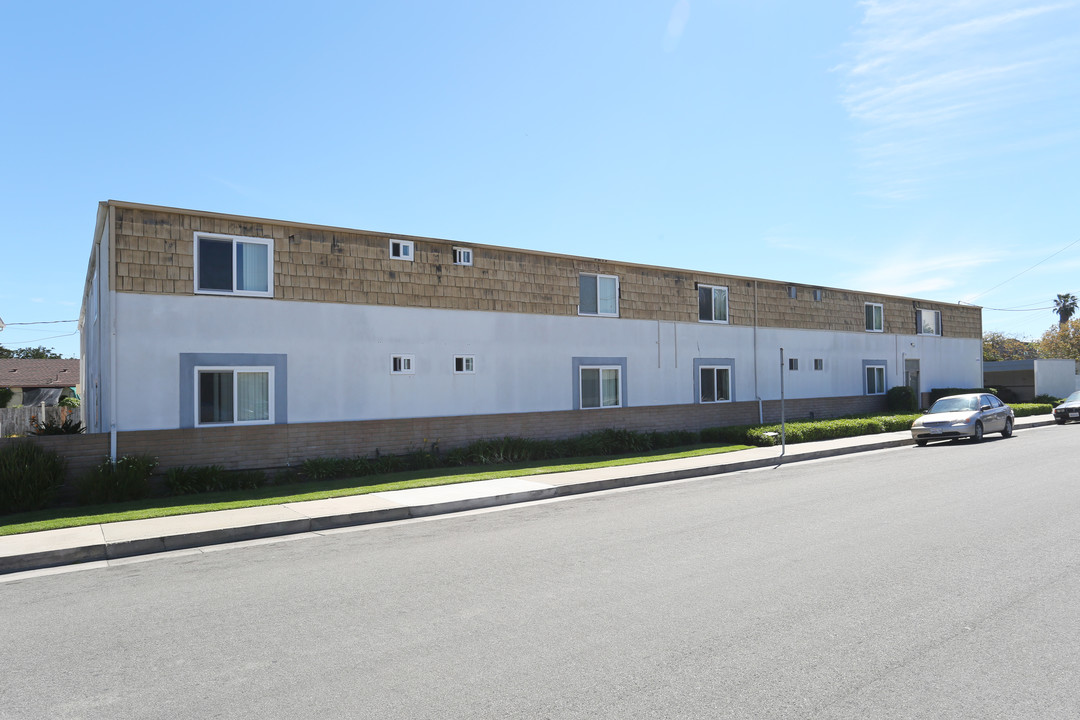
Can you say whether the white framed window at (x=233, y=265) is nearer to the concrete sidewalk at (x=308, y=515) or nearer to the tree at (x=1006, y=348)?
the concrete sidewalk at (x=308, y=515)

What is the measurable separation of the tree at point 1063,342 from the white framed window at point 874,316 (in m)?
49.5

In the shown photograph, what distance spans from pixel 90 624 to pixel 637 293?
698 inches

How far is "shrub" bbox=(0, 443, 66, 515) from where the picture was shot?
12102 mm

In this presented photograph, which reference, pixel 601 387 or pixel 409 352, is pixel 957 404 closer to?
pixel 601 387

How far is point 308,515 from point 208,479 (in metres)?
4.64

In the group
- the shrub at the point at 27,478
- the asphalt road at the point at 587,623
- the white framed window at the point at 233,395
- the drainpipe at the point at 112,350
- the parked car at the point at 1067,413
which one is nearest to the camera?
the asphalt road at the point at 587,623

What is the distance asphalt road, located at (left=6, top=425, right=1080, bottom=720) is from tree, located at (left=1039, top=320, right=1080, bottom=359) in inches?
2784

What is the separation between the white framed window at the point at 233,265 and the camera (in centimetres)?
1507

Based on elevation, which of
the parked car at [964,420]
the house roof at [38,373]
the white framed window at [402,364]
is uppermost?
the house roof at [38,373]

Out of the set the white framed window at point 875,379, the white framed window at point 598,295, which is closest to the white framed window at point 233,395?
the white framed window at point 598,295

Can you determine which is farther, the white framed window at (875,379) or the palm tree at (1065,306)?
the palm tree at (1065,306)

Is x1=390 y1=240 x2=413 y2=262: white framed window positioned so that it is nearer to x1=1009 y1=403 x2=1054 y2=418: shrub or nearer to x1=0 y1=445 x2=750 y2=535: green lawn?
x1=0 y1=445 x2=750 y2=535: green lawn

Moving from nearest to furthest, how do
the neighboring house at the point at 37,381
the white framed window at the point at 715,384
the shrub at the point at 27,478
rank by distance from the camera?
the shrub at the point at 27,478 < the white framed window at the point at 715,384 < the neighboring house at the point at 37,381

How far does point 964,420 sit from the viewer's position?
20.8 meters
